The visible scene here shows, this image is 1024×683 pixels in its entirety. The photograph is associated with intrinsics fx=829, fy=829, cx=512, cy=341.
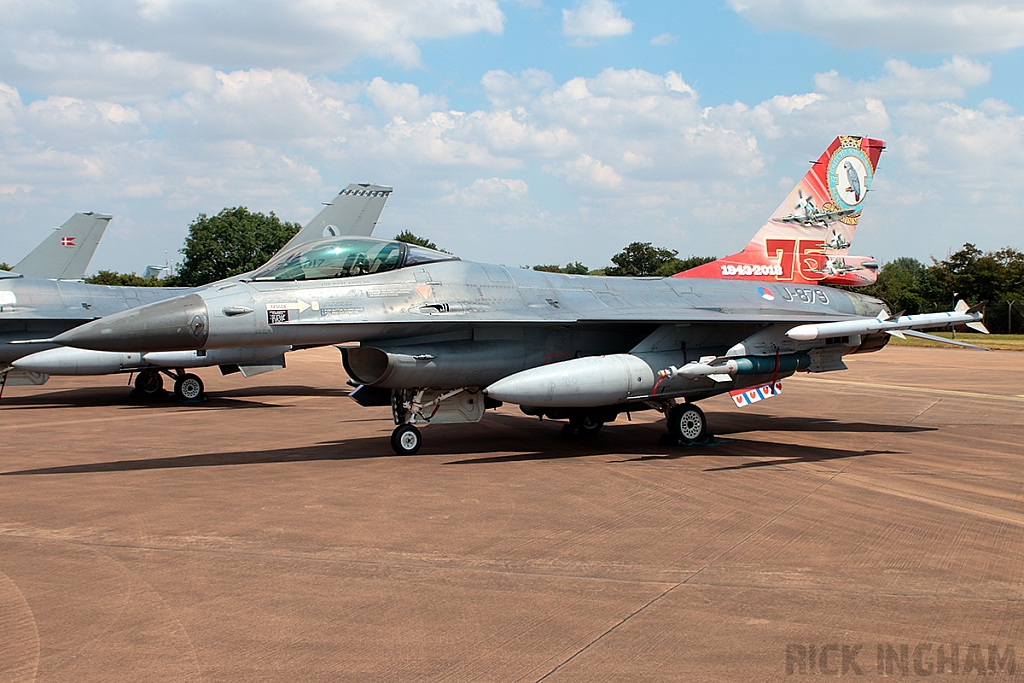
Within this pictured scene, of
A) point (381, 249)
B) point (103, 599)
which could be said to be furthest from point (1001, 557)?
point (381, 249)

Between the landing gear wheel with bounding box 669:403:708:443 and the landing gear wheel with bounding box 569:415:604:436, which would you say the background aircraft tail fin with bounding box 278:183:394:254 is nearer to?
the landing gear wheel with bounding box 569:415:604:436

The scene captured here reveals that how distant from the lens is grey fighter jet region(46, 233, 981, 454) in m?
9.21

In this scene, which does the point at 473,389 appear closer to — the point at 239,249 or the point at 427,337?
the point at 427,337

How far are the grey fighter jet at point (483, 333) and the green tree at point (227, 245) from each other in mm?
41576

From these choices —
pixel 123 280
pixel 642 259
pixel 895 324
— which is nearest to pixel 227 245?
pixel 123 280

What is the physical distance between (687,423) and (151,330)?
6695mm

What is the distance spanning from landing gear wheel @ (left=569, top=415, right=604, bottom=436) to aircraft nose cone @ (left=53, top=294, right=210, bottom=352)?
5.44 metres

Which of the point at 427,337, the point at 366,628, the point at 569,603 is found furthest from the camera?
the point at 427,337

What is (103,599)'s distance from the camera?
4910 mm

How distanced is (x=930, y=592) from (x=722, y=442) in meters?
6.41

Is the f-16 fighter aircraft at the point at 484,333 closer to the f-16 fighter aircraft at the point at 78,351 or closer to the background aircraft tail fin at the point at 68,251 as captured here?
the f-16 fighter aircraft at the point at 78,351

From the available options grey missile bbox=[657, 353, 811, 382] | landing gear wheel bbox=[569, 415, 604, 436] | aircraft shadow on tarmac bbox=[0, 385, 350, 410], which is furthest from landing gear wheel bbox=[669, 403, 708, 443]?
aircraft shadow on tarmac bbox=[0, 385, 350, 410]

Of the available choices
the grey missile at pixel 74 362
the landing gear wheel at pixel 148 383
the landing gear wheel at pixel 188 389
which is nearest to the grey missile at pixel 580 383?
the landing gear wheel at pixel 188 389

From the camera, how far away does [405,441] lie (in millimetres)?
10141
